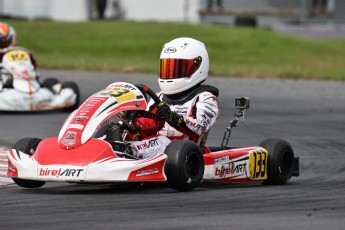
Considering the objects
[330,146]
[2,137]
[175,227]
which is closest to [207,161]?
[175,227]

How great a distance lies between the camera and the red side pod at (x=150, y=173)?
6910 mm

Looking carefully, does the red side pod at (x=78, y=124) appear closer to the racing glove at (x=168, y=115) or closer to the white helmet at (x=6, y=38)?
the racing glove at (x=168, y=115)

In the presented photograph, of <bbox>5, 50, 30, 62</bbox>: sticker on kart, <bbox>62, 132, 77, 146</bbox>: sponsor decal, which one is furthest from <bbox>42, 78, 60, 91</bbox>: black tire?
<bbox>62, 132, 77, 146</bbox>: sponsor decal

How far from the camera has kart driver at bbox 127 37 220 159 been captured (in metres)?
7.72

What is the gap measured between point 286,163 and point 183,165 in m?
1.42

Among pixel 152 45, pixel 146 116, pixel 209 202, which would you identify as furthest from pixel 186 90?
pixel 152 45

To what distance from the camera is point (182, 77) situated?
7895 millimetres

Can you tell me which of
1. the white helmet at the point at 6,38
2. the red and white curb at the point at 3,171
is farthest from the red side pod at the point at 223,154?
the white helmet at the point at 6,38

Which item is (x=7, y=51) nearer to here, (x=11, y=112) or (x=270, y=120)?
(x=11, y=112)

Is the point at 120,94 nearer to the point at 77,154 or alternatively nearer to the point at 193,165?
the point at 77,154

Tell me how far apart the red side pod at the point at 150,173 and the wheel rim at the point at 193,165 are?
20 cm

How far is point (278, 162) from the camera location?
8.00 m

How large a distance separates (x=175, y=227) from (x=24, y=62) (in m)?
8.94

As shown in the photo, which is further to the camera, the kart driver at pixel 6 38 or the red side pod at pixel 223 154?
the kart driver at pixel 6 38
